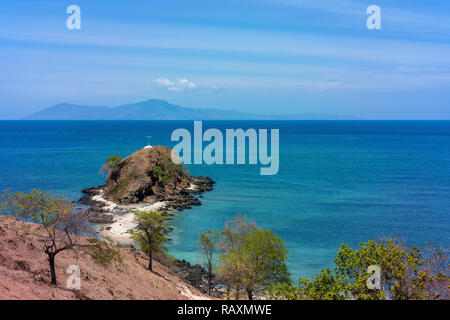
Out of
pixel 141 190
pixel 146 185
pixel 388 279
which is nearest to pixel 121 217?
pixel 141 190

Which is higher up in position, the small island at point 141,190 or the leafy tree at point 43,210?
the leafy tree at point 43,210

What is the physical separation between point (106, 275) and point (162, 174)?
2366 inches

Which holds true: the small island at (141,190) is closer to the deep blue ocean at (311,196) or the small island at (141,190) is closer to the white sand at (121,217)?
the white sand at (121,217)

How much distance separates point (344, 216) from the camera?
72.2 m

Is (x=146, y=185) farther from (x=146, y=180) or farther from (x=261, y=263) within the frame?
(x=261, y=263)

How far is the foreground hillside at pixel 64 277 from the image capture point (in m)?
23.2

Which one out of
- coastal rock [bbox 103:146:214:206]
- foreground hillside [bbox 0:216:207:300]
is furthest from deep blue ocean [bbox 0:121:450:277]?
foreground hillside [bbox 0:216:207:300]

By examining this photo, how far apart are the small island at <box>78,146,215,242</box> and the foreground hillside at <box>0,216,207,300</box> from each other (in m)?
33.3

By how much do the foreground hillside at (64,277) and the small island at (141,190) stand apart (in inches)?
1313

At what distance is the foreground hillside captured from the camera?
2322 cm

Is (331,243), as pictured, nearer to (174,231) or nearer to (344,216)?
(344,216)

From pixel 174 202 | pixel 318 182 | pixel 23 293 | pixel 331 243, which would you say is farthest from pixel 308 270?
pixel 318 182

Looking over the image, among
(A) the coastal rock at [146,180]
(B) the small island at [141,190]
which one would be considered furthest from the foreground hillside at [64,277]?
(A) the coastal rock at [146,180]

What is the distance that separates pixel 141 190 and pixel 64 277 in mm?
56569
